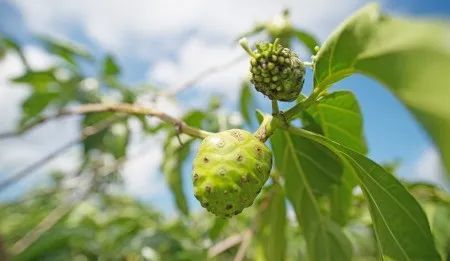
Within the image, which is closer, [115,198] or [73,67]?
[73,67]

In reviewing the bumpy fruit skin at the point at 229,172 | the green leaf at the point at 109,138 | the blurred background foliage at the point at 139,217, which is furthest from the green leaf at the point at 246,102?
the bumpy fruit skin at the point at 229,172

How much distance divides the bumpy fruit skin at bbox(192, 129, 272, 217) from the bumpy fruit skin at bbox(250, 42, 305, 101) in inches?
5.1

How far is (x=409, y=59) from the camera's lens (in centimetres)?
89

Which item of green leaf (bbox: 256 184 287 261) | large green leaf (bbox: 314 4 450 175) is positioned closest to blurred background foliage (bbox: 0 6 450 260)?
green leaf (bbox: 256 184 287 261)

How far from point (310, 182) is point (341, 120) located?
24cm

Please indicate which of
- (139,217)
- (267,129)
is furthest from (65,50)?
(267,129)

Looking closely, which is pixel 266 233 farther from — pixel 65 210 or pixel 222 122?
pixel 65 210

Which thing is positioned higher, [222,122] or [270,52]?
[270,52]

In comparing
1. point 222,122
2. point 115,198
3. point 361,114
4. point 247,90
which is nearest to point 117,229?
point 222,122

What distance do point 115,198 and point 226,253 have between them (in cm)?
594

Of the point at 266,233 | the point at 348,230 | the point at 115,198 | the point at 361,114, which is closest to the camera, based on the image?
the point at 361,114

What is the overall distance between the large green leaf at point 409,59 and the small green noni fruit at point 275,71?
0.70 ft

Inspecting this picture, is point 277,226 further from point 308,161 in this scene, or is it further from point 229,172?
point 229,172

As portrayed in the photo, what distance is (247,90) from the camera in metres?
3.08
